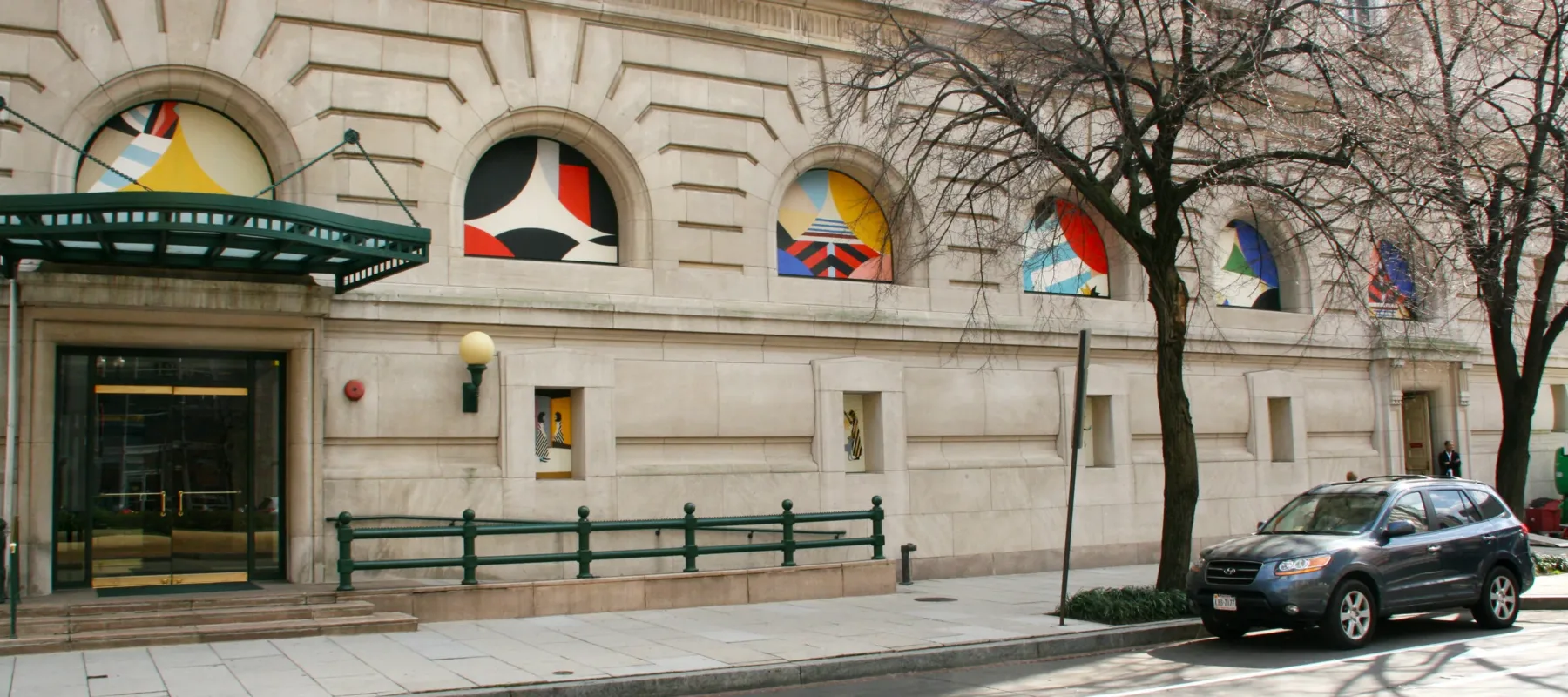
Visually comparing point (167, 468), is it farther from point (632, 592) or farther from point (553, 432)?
point (632, 592)

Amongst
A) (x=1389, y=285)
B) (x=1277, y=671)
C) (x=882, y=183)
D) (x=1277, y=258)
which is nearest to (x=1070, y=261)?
(x=882, y=183)

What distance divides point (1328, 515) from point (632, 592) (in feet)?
26.4

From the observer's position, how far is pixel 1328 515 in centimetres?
1391

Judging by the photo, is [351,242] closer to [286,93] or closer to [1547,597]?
[286,93]

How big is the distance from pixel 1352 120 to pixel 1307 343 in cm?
989

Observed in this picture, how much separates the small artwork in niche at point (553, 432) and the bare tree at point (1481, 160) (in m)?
10.3

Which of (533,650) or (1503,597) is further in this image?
(1503,597)

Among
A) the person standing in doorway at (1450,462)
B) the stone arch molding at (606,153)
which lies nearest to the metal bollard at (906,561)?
the stone arch molding at (606,153)

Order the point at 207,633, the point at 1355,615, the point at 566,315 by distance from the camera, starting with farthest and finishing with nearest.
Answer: the point at 566,315
the point at 1355,615
the point at 207,633

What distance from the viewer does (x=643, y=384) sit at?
17125 mm

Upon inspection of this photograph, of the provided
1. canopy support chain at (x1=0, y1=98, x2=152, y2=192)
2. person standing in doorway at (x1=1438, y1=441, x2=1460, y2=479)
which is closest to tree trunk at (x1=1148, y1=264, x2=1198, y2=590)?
canopy support chain at (x1=0, y1=98, x2=152, y2=192)

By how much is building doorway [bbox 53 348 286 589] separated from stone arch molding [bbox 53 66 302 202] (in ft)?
6.92

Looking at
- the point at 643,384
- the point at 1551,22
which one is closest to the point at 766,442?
the point at 643,384

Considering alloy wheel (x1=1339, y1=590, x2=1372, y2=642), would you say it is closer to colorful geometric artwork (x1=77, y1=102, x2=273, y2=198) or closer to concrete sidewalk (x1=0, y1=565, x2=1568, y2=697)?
concrete sidewalk (x1=0, y1=565, x2=1568, y2=697)
